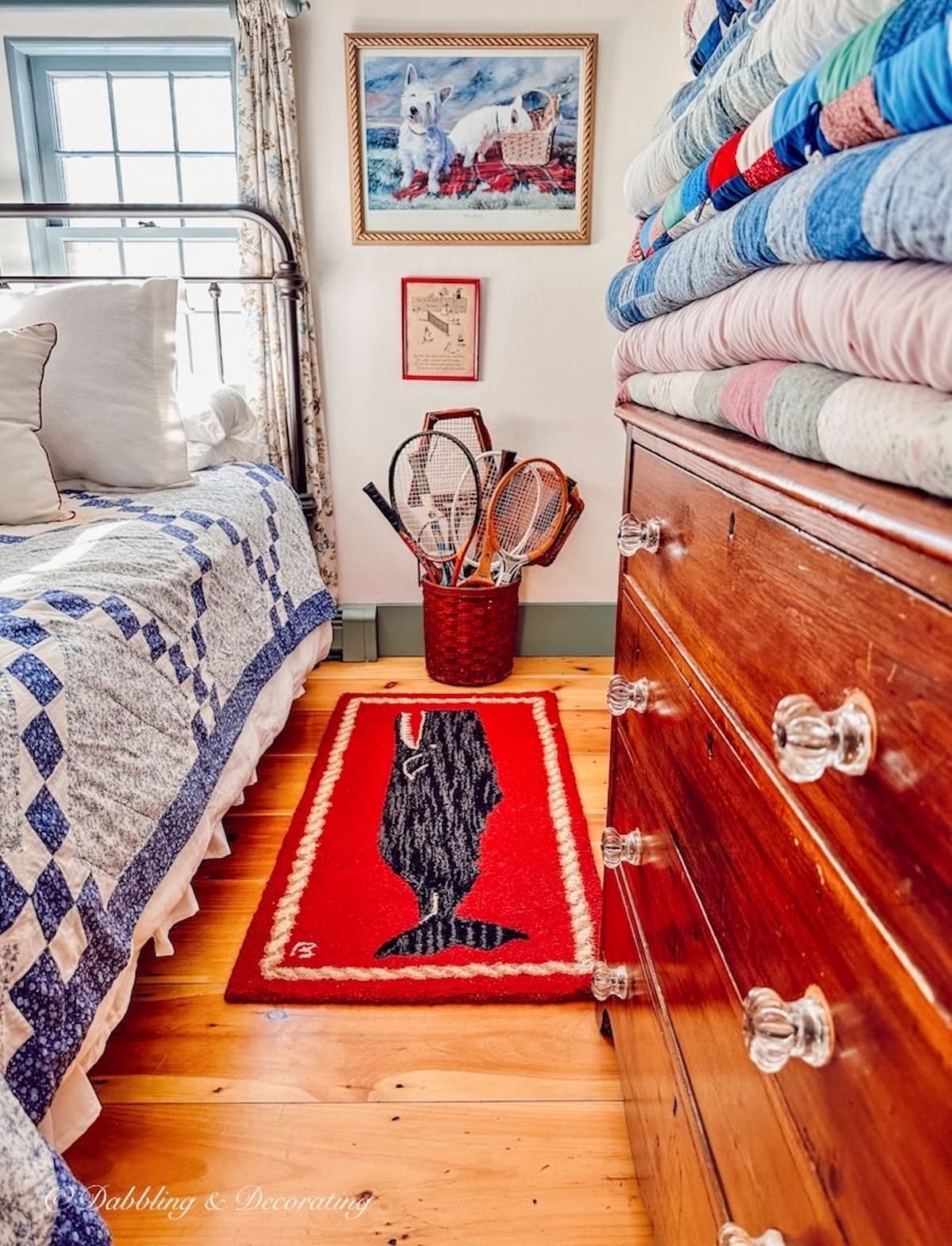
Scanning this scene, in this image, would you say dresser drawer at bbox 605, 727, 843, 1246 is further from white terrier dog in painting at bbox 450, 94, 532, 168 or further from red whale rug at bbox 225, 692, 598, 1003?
white terrier dog in painting at bbox 450, 94, 532, 168

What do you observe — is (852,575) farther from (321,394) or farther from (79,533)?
(321,394)

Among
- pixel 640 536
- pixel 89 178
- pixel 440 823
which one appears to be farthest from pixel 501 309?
pixel 640 536

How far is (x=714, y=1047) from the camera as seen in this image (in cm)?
66

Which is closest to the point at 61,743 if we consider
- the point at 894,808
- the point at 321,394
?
the point at 894,808

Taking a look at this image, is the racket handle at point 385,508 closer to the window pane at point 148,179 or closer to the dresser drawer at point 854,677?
the window pane at point 148,179

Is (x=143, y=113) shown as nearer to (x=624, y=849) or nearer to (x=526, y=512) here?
(x=526, y=512)

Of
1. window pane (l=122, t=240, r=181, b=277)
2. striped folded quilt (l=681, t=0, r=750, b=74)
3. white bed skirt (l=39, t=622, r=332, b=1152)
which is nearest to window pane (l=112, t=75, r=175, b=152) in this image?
window pane (l=122, t=240, r=181, b=277)

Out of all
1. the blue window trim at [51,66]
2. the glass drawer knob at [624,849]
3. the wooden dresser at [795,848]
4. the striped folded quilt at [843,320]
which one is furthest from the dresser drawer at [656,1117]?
the blue window trim at [51,66]

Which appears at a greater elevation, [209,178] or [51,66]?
[51,66]

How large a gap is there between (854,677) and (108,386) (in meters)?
1.83

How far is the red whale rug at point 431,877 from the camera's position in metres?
1.34

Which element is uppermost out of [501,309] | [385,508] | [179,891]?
[501,309]

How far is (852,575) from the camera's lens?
0.41m

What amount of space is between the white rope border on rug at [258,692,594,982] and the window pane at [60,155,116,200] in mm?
1848
